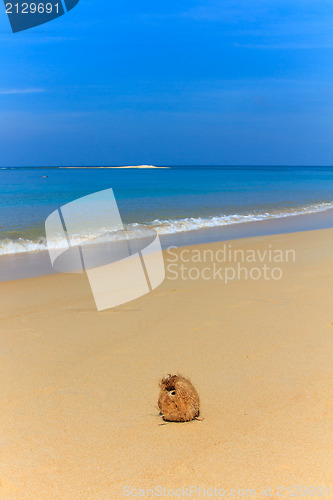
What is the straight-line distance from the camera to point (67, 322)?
477 cm

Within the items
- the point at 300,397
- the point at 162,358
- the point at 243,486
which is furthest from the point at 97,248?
the point at 243,486

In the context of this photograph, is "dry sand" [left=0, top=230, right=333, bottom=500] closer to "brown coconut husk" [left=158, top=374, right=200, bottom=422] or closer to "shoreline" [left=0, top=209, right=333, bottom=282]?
"brown coconut husk" [left=158, top=374, right=200, bottom=422]

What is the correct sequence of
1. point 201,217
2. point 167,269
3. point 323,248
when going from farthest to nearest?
point 201,217, point 323,248, point 167,269

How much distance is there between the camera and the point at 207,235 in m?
12.0

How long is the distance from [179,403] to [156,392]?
1.46ft

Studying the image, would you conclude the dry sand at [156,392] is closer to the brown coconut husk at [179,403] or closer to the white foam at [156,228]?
the brown coconut husk at [179,403]

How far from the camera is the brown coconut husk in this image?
2836 mm

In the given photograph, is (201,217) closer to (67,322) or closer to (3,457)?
(67,322)

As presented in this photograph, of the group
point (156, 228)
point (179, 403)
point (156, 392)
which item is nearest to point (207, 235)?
point (156, 228)

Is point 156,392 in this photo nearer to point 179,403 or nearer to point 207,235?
point 179,403

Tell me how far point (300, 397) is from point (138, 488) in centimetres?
133

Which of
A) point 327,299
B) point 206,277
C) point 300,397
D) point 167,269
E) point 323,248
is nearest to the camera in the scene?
point 300,397

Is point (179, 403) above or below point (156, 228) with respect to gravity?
above

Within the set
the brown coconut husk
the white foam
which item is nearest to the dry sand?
the brown coconut husk
